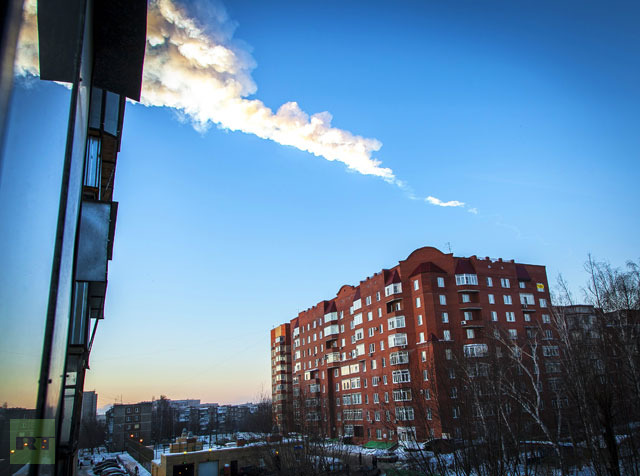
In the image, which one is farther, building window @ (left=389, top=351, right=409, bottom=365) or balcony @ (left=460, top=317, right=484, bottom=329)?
building window @ (left=389, top=351, right=409, bottom=365)

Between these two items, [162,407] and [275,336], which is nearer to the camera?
[275,336]

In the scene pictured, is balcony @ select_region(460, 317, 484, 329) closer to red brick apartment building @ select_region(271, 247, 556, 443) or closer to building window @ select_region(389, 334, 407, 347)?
red brick apartment building @ select_region(271, 247, 556, 443)

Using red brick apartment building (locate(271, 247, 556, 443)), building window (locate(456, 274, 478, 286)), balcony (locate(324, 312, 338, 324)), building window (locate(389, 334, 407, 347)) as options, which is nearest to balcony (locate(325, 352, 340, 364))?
red brick apartment building (locate(271, 247, 556, 443))

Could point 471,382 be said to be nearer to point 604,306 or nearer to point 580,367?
point 580,367

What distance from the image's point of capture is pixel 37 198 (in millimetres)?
1518

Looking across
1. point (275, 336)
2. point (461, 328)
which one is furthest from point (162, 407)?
point (461, 328)

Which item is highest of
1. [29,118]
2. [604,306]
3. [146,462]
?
[604,306]

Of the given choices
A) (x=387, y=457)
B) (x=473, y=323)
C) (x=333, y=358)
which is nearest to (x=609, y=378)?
(x=387, y=457)

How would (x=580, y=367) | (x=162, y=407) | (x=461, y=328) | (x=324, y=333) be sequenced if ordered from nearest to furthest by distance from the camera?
(x=580, y=367) → (x=461, y=328) → (x=324, y=333) → (x=162, y=407)

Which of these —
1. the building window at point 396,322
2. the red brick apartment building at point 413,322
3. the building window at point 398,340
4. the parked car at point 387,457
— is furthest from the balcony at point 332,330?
the parked car at point 387,457

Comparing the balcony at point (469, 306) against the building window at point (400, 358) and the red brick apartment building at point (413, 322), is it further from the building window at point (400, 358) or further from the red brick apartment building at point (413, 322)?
the building window at point (400, 358)

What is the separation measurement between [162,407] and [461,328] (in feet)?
396

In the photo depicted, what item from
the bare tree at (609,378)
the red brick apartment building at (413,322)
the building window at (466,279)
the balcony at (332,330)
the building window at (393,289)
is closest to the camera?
the bare tree at (609,378)

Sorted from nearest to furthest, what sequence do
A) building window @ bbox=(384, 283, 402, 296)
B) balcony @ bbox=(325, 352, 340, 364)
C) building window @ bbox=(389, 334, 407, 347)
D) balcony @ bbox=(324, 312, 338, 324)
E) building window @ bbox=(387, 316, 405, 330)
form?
building window @ bbox=(389, 334, 407, 347) < building window @ bbox=(387, 316, 405, 330) < building window @ bbox=(384, 283, 402, 296) < balcony @ bbox=(325, 352, 340, 364) < balcony @ bbox=(324, 312, 338, 324)
